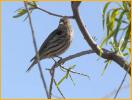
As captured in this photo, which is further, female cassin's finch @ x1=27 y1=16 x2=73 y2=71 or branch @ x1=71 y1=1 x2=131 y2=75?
female cassin's finch @ x1=27 y1=16 x2=73 y2=71

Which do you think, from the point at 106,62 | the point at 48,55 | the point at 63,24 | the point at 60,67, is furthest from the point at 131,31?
the point at 63,24

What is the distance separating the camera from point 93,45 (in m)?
3.36

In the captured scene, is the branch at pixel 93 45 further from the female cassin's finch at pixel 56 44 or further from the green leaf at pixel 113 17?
the female cassin's finch at pixel 56 44

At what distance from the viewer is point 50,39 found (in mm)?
6734

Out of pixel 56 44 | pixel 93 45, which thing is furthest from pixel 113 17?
pixel 56 44

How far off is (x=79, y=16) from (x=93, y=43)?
21 cm

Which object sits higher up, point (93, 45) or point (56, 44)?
point (93, 45)

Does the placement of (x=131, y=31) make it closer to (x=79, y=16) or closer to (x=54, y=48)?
(x=79, y=16)

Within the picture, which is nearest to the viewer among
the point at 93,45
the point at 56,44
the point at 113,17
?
the point at 113,17

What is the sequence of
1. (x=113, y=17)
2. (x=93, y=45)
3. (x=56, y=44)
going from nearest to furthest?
1. (x=113, y=17)
2. (x=93, y=45)
3. (x=56, y=44)

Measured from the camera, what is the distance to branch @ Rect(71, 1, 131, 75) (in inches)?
127

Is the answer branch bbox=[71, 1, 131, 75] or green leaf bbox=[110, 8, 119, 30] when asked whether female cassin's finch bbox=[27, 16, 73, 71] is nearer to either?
branch bbox=[71, 1, 131, 75]

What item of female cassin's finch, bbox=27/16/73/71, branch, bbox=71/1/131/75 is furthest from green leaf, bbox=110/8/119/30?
female cassin's finch, bbox=27/16/73/71

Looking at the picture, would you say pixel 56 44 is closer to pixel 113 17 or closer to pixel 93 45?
pixel 93 45
